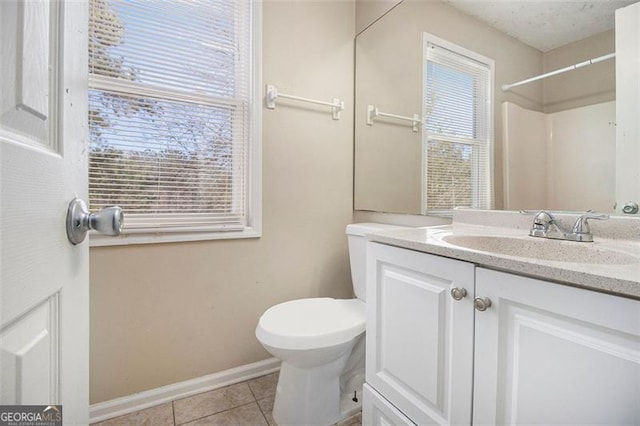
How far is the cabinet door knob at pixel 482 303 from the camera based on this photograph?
25.4 inches

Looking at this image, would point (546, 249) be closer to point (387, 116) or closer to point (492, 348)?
point (492, 348)

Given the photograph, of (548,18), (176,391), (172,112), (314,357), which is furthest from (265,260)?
(548,18)

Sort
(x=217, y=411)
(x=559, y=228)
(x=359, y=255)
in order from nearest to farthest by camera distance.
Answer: (x=559, y=228), (x=217, y=411), (x=359, y=255)

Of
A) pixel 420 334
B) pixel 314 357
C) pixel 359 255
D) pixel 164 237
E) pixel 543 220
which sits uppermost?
pixel 543 220

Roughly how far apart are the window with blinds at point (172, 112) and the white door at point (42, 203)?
34.2 inches

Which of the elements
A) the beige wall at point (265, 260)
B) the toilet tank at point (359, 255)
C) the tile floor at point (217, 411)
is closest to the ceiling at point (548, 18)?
the beige wall at point (265, 260)

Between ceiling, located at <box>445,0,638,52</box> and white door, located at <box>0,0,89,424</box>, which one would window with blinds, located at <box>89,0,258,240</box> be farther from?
ceiling, located at <box>445,0,638,52</box>

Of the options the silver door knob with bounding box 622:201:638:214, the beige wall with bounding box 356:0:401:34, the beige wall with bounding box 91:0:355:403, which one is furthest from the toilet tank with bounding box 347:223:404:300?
the beige wall with bounding box 356:0:401:34

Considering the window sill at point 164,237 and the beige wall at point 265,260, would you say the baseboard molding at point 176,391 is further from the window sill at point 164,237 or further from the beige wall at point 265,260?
the window sill at point 164,237

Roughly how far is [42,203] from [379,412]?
1.05 metres

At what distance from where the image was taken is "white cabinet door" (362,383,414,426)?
2.82ft

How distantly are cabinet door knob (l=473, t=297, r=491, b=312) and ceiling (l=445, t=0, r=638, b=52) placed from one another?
3.18ft

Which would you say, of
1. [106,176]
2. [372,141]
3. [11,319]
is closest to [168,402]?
[106,176]

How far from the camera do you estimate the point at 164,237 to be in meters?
1.33
